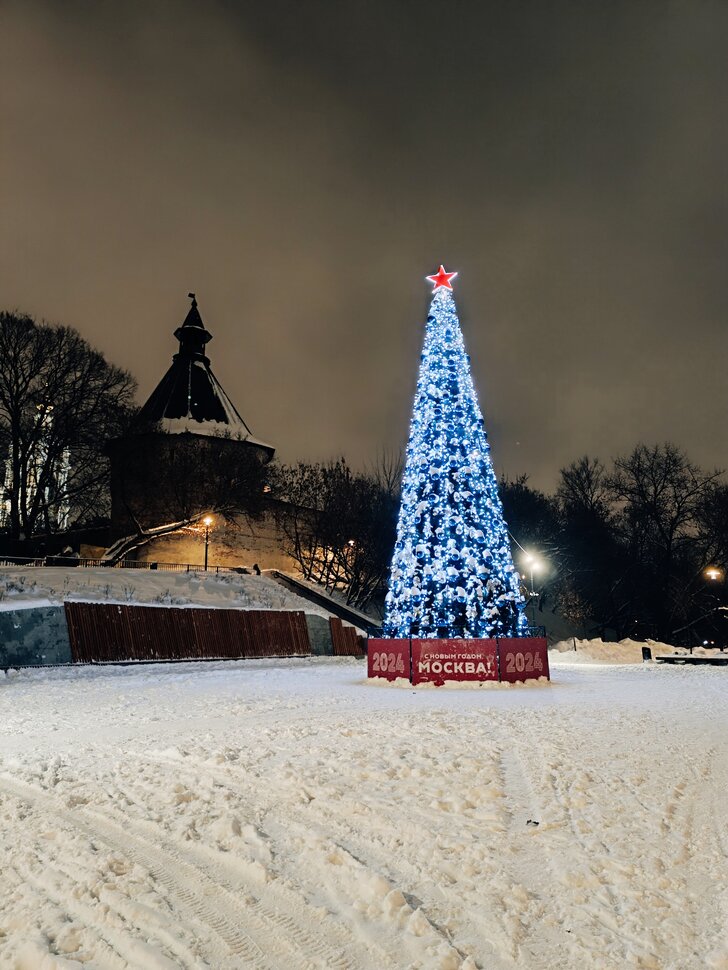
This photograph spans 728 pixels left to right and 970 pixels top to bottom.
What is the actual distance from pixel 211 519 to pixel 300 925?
42.4 meters

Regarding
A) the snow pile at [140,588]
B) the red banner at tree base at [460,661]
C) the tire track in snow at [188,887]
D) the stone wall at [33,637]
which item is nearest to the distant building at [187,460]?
the snow pile at [140,588]

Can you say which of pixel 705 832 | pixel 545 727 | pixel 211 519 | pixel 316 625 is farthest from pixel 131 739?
pixel 211 519

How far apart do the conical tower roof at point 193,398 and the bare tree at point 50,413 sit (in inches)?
543

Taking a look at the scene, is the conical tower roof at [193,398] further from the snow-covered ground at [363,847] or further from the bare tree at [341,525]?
the snow-covered ground at [363,847]

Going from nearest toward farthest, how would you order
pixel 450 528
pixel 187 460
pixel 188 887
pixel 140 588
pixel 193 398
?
pixel 188 887
pixel 450 528
pixel 140 588
pixel 187 460
pixel 193 398

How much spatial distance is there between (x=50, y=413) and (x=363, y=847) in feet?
112

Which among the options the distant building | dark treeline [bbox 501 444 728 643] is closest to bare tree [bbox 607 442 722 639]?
dark treeline [bbox 501 444 728 643]

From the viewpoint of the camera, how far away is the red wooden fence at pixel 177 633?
19141mm

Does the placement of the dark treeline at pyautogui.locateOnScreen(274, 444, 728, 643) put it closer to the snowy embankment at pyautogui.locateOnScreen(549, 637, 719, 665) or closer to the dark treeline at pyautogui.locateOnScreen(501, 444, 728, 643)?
the dark treeline at pyautogui.locateOnScreen(501, 444, 728, 643)

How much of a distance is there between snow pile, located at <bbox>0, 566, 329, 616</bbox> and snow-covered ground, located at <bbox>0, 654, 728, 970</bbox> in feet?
45.5

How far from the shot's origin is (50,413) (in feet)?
111

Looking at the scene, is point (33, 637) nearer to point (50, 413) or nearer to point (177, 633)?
point (177, 633)

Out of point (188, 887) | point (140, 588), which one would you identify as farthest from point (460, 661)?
point (140, 588)

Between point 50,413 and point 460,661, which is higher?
point 50,413
